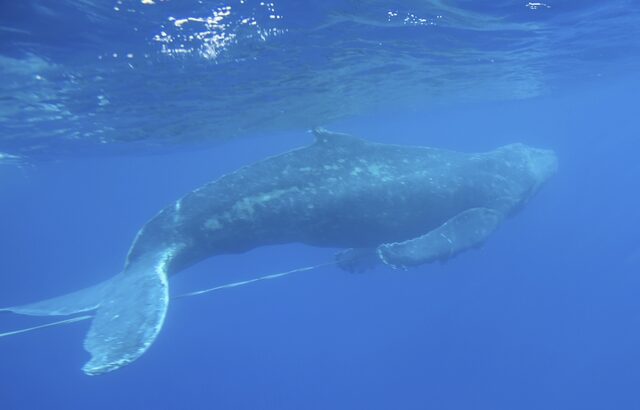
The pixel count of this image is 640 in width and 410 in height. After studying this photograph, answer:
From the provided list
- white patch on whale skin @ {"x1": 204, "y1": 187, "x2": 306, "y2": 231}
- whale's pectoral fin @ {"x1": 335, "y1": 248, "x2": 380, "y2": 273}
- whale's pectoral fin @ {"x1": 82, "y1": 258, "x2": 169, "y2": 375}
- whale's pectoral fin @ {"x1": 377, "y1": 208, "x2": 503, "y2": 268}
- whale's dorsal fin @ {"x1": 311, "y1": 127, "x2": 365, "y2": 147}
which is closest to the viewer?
whale's pectoral fin @ {"x1": 82, "y1": 258, "x2": 169, "y2": 375}

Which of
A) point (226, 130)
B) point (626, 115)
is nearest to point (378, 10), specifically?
point (226, 130)

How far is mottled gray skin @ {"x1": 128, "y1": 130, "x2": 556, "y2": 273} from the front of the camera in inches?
415

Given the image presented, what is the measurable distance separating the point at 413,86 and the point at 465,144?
9243 cm

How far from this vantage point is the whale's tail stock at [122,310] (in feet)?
23.5

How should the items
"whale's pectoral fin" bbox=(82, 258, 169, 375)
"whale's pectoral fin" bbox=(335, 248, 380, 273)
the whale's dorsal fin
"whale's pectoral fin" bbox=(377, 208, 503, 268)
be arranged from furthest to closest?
"whale's pectoral fin" bbox=(335, 248, 380, 273)
the whale's dorsal fin
"whale's pectoral fin" bbox=(377, 208, 503, 268)
"whale's pectoral fin" bbox=(82, 258, 169, 375)

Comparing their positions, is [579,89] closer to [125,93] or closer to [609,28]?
[609,28]

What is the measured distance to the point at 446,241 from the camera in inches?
429

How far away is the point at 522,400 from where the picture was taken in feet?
99.3

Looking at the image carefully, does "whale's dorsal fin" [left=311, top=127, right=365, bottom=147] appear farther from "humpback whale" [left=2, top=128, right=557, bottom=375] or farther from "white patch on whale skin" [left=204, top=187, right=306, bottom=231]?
"white patch on whale skin" [left=204, top=187, right=306, bottom=231]

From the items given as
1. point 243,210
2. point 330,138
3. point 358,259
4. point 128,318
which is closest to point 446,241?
point 358,259

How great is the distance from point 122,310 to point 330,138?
17.5ft

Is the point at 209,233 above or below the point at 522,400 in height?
above

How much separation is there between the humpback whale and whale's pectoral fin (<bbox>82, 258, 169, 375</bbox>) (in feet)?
0.14

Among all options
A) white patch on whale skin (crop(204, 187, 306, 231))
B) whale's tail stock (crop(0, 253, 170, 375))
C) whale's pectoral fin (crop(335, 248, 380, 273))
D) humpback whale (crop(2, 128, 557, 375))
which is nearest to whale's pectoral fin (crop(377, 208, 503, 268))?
humpback whale (crop(2, 128, 557, 375))
